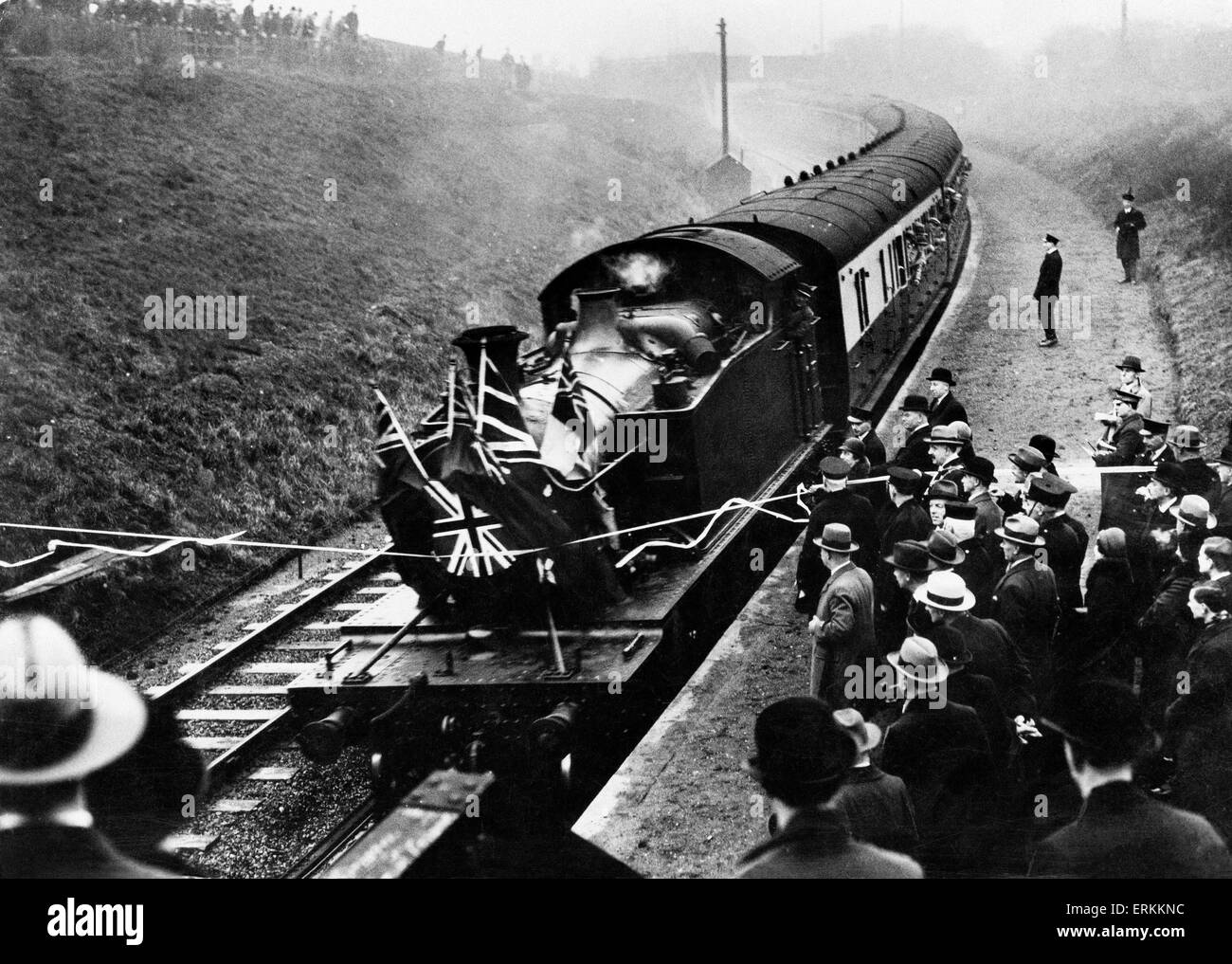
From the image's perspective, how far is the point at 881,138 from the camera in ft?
78.7

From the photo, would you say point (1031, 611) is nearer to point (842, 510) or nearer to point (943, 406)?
point (842, 510)

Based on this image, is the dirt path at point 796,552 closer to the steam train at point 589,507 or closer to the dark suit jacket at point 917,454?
the steam train at point 589,507

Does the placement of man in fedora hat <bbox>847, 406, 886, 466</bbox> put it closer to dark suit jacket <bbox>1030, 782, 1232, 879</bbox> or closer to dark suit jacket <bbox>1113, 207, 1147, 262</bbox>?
dark suit jacket <bbox>1030, 782, 1232, 879</bbox>

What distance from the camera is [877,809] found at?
171 inches

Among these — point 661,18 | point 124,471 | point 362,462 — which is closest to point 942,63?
point 661,18

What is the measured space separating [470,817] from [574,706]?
30.9 inches

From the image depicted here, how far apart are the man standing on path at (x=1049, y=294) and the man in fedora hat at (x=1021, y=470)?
244 inches

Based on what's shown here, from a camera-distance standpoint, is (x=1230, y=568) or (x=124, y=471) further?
(x=124, y=471)

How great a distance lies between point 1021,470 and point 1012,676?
5.86 feet

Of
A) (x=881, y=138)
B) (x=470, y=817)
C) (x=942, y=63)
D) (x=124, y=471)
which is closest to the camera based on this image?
(x=470, y=817)

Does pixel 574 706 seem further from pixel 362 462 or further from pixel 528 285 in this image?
pixel 528 285

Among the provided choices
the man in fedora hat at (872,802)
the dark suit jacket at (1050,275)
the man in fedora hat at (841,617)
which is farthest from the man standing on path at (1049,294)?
the man in fedora hat at (872,802)

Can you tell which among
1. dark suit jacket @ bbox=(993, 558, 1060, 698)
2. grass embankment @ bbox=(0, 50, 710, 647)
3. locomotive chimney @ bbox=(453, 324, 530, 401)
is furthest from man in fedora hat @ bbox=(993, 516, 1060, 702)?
grass embankment @ bbox=(0, 50, 710, 647)

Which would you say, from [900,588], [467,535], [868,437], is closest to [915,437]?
[868,437]
